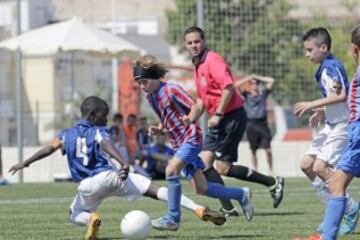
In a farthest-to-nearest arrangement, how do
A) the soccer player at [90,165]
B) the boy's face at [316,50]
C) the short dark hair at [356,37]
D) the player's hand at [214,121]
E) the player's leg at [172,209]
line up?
the player's hand at [214,121] < the boy's face at [316,50] < the player's leg at [172,209] < the soccer player at [90,165] < the short dark hair at [356,37]

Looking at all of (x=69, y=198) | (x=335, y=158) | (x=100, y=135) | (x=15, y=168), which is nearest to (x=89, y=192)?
(x=100, y=135)

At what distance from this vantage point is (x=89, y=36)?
22.7 m

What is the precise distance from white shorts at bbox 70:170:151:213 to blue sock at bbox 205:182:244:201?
885mm

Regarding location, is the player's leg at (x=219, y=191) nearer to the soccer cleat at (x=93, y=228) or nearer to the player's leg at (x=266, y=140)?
the soccer cleat at (x=93, y=228)

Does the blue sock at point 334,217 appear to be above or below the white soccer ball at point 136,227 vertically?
above

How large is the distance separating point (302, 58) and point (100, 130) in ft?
63.8

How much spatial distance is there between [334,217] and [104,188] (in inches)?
88.1

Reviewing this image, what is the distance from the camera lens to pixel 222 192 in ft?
34.1

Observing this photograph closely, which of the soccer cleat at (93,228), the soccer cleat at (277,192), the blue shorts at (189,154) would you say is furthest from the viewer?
the soccer cleat at (277,192)

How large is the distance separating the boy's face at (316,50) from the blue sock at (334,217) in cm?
202

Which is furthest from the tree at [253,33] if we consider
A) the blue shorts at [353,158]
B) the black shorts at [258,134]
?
the blue shorts at [353,158]

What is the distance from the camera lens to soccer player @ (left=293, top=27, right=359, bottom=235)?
939 centimetres

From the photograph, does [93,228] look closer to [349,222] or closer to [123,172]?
[123,172]

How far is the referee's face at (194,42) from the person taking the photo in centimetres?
1122
